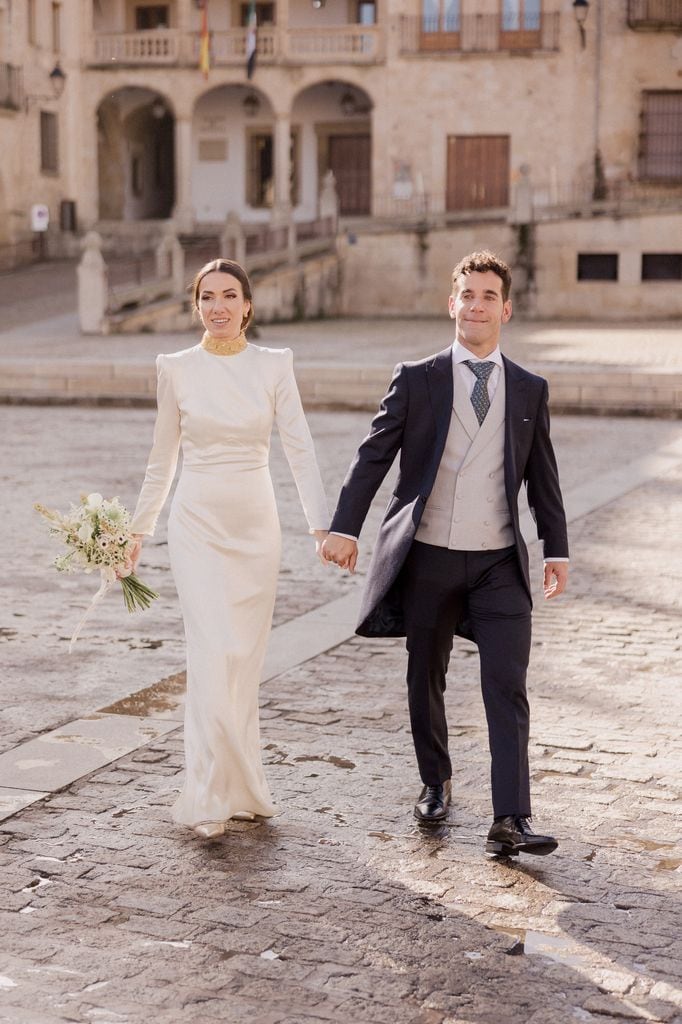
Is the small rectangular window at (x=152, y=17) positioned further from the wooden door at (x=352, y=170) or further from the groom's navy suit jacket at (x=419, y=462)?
the groom's navy suit jacket at (x=419, y=462)

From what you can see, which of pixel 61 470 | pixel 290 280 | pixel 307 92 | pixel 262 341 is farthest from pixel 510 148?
pixel 61 470

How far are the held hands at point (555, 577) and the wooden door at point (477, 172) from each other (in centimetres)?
3565

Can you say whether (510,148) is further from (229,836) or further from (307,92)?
(229,836)

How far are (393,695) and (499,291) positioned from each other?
2363 mm

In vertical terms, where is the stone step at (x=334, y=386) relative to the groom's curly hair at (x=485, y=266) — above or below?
below

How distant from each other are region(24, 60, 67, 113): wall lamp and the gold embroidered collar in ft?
113

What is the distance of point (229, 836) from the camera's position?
471 centimetres

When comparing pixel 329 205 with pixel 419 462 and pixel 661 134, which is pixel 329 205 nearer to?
pixel 661 134

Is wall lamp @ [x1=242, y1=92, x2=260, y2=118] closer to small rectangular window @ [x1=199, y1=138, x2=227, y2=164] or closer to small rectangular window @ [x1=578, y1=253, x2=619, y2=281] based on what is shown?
small rectangular window @ [x1=199, y1=138, x2=227, y2=164]

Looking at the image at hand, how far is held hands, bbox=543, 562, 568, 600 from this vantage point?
473 centimetres

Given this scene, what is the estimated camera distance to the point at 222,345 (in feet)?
15.5

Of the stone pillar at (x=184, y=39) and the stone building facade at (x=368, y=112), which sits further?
the stone pillar at (x=184, y=39)

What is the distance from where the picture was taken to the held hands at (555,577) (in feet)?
15.5

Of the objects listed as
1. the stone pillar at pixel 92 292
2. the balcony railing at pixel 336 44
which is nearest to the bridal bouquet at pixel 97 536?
the stone pillar at pixel 92 292
